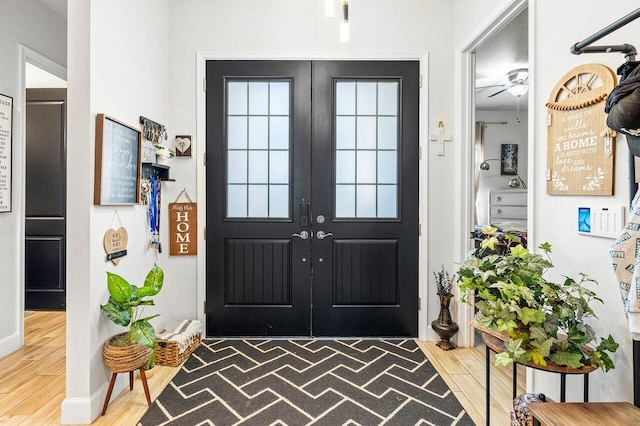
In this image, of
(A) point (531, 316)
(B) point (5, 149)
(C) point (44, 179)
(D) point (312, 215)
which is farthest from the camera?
(C) point (44, 179)

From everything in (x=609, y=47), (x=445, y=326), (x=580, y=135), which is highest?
(x=609, y=47)

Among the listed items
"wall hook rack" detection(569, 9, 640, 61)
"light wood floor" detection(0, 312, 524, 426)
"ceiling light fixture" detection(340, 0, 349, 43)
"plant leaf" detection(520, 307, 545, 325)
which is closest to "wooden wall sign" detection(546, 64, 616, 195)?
"wall hook rack" detection(569, 9, 640, 61)

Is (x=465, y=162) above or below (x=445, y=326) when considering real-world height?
above

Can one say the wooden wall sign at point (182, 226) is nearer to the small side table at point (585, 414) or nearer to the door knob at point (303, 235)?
the door knob at point (303, 235)

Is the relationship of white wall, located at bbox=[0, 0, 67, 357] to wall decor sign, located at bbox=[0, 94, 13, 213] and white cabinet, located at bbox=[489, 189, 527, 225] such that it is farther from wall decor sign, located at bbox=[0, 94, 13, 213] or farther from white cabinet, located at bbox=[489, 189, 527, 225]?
white cabinet, located at bbox=[489, 189, 527, 225]

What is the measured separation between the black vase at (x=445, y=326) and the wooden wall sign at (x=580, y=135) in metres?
1.33

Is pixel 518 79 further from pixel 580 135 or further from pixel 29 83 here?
pixel 29 83

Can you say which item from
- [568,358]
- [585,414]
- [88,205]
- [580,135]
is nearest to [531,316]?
[568,358]

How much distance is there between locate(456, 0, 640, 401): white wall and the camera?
1319 millimetres

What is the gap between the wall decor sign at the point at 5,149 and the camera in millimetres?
2574

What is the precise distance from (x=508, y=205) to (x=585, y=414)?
5.54 metres

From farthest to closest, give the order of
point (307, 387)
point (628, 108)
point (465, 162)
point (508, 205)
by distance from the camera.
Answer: point (508, 205) → point (465, 162) → point (307, 387) → point (628, 108)

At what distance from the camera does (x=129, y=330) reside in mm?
1887

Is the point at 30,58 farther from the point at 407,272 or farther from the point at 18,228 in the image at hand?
the point at 407,272
